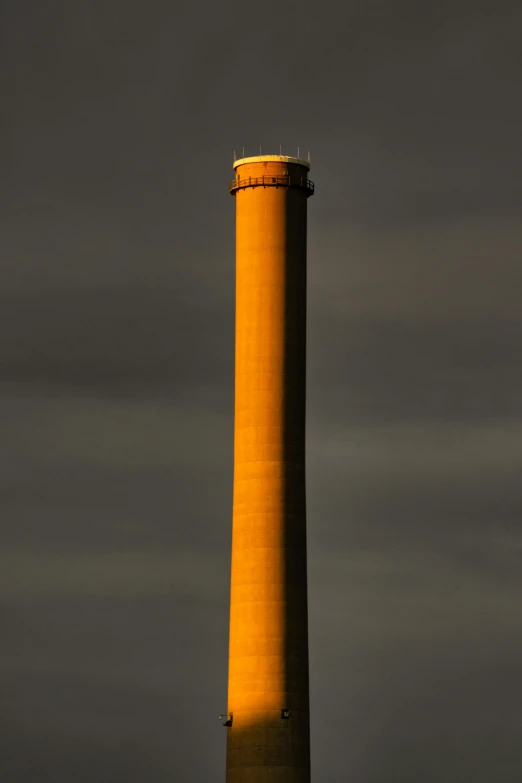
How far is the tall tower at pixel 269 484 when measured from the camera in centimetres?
18838

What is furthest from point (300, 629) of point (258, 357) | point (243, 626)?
point (258, 357)

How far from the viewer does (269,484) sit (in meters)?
191

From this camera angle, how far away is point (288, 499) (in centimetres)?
19112

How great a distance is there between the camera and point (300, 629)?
190 m

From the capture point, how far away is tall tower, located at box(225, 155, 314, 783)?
618ft

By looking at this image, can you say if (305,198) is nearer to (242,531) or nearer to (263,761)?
(242,531)

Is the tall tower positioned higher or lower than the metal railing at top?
lower

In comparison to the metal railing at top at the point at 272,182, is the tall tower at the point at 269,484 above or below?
below

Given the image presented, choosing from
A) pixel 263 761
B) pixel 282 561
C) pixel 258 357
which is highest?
pixel 258 357

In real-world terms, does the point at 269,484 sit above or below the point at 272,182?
below

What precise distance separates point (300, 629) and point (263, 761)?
8493 millimetres

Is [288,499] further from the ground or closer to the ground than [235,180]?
closer to the ground

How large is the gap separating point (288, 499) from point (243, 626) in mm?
8331

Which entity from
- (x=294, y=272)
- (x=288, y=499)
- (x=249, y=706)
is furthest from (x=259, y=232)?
(x=249, y=706)
